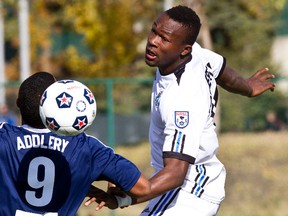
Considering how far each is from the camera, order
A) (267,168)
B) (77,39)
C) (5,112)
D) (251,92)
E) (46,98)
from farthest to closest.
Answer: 1. (77,39)
2. (5,112)
3. (267,168)
4. (251,92)
5. (46,98)

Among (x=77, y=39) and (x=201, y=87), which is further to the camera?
(x=77, y=39)

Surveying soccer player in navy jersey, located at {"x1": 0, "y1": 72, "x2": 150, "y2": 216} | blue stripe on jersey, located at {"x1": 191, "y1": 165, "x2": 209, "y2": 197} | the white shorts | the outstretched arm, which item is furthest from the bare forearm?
soccer player in navy jersey, located at {"x1": 0, "y1": 72, "x2": 150, "y2": 216}

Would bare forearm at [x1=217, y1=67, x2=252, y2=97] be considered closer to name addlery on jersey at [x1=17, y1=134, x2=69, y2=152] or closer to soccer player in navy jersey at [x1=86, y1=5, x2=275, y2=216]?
soccer player in navy jersey at [x1=86, y1=5, x2=275, y2=216]

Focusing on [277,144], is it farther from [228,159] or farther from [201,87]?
[201,87]

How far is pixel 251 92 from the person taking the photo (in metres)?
7.56

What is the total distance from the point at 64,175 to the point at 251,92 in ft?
8.04

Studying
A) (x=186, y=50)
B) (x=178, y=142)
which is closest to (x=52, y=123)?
(x=178, y=142)

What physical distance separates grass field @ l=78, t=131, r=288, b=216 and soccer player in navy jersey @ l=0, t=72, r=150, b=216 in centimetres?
839

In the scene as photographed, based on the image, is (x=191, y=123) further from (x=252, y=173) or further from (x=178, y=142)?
(x=252, y=173)

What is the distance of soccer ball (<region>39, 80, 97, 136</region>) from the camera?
542cm

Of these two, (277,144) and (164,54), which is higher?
(164,54)

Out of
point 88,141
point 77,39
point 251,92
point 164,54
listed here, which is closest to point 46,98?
point 88,141

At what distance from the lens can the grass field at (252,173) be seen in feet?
46.7

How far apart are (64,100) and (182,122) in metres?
1.04
